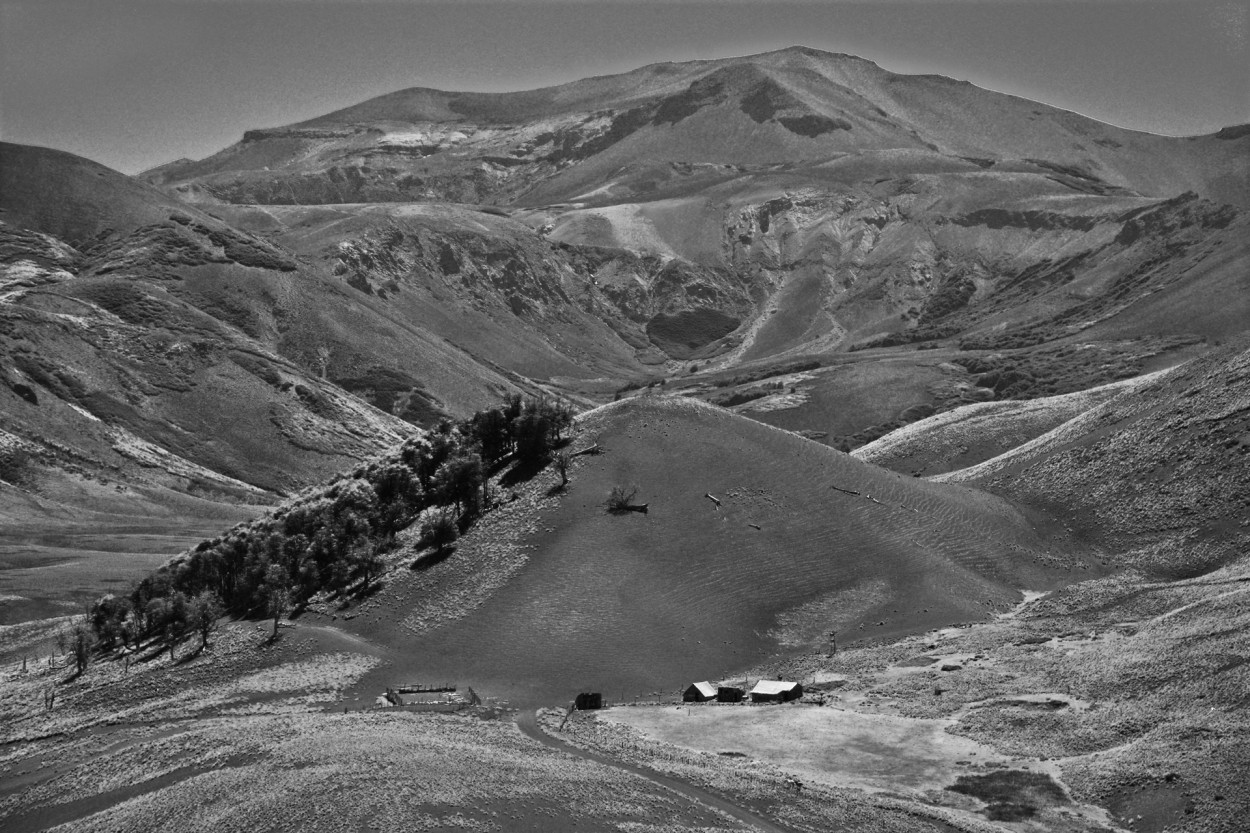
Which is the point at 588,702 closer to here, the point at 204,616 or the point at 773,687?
the point at 773,687

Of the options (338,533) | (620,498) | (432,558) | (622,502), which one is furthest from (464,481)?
(622,502)

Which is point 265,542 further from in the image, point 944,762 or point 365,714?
point 944,762

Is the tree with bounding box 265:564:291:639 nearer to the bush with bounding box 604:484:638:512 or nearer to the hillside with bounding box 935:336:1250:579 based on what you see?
the bush with bounding box 604:484:638:512

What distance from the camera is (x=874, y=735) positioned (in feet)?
255

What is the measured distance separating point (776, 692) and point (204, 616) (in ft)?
154

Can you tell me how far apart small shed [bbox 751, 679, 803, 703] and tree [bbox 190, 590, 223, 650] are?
1746 inches

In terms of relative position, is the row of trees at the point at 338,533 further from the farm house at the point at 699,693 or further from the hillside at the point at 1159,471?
the hillside at the point at 1159,471

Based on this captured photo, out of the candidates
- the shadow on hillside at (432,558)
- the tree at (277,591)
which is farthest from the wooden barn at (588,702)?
the tree at (277,591)

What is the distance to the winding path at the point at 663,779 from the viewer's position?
65750 mm

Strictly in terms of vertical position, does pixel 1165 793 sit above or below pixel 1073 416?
below

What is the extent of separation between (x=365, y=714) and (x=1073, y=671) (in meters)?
46.0

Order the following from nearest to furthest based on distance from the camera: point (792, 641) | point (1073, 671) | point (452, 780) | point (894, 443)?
point (452, 780)
point (1073, 671)
point (792, 641)
point (894, 443)

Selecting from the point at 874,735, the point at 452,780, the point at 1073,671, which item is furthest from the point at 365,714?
the point at 1073,671

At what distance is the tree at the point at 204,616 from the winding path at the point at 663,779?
32446 millimetres
